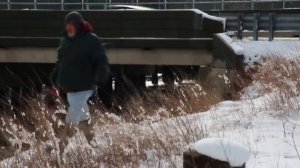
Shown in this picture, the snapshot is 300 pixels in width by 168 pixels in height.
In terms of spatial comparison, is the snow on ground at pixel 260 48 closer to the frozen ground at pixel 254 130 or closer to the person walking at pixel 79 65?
the frozen ground at pixel 254 130

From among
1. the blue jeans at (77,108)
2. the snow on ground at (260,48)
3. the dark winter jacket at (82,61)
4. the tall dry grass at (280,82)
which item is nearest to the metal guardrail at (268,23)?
the snow on ground at (260,48)

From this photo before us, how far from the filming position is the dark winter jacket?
6.39 m

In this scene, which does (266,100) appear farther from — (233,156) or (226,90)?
(233,156)

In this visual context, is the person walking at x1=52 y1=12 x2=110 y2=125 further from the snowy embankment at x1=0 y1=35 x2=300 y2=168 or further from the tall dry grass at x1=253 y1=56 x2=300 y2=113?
the tall dry grass at x1=253 y1=56 x2=300 y2=113

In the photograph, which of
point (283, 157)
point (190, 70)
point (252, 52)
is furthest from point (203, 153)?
point (190, 70)

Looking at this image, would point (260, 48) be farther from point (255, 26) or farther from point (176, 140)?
point (176, 140)

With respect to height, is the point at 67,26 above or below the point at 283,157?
above

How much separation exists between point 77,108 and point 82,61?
0.50 meters

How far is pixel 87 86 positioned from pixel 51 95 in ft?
2.20

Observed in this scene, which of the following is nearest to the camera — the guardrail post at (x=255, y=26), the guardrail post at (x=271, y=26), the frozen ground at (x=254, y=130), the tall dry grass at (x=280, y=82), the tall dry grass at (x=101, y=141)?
the frozen ground at (x=254, y=130)

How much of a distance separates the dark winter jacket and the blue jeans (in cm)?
7

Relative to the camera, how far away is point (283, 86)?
8570mm

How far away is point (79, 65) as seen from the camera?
6.41m

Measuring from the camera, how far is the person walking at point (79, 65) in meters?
6.38
